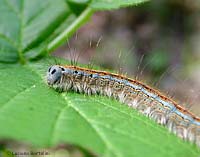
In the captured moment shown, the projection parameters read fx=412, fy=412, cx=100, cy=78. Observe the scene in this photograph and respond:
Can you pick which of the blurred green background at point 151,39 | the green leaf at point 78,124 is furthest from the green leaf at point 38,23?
the blurred green background at point 151,39

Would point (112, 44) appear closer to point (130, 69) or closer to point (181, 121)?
point (130, 69)


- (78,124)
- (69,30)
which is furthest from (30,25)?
(78,124)

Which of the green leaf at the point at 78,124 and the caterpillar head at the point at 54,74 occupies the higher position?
the caterpillar head at the point at 54,74

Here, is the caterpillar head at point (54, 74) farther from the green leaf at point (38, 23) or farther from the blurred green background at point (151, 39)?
the blurred green background at point (151, 39)

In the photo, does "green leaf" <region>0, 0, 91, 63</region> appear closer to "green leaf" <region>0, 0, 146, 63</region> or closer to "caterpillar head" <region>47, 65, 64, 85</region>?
"green leaf" <region>0, 0, 146, 63</region>

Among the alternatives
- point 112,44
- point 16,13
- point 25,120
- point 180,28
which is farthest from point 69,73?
point 180,28

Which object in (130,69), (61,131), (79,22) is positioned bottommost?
(130,69)

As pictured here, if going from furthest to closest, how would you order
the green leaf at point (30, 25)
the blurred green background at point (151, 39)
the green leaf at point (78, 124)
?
the blurred green background at point (151, 39) < the green leaf at point (30, 25) < the green leaf at point (78, 124)

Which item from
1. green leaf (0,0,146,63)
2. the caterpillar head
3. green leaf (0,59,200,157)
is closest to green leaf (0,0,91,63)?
green leaf (0,0,146,63)
